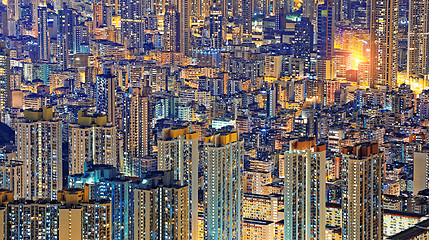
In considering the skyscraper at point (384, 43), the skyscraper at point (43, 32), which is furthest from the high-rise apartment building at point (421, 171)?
the skyscraper at point (43, 32)

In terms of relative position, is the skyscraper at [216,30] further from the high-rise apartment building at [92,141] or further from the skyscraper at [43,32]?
the high-rise apartment building at [92,141]

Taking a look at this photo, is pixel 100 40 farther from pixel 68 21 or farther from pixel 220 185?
pixel 220 185

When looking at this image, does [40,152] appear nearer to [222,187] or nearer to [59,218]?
[222,187]

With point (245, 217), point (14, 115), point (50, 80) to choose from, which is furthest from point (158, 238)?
point (50, 80)

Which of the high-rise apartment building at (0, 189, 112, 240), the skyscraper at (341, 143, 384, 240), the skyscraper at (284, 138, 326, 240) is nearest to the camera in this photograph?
the high-rise apartment building at (0, 189, 112, 240)

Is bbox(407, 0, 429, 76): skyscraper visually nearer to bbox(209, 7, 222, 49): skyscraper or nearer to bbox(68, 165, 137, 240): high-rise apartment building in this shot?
bbox(209, 7, 222, 49): skyscraper

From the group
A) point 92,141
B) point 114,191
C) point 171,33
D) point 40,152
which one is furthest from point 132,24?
point 114,191

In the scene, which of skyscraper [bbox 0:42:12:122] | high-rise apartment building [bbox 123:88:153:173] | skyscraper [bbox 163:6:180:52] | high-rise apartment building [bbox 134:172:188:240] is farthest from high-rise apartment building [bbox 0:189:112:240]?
skyscraper [bbox 163:6:180:52]
